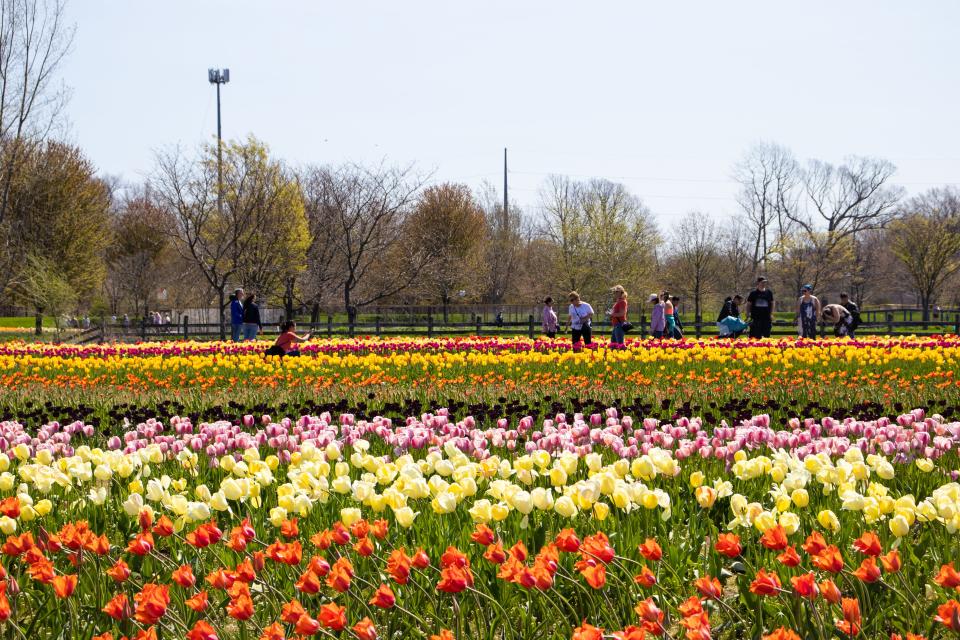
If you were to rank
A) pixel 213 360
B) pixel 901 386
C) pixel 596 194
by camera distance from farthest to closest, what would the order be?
pixel 596 194 → pixel 213 360 → pixel 901 386

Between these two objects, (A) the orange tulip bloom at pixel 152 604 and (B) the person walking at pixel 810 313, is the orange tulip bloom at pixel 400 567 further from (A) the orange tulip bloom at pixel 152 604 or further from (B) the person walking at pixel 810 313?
(B) the person walking at pixel 810 313

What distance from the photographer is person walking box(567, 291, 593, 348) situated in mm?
16516

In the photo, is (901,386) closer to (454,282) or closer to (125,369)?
(125,369)

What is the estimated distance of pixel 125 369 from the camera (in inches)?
486

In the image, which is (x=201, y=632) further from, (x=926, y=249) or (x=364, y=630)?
(x=926, y=249)

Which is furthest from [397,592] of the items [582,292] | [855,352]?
[582,292]

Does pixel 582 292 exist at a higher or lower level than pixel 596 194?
lower

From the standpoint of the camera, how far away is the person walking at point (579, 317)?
16.5 meters

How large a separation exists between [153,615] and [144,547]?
778 millimetres

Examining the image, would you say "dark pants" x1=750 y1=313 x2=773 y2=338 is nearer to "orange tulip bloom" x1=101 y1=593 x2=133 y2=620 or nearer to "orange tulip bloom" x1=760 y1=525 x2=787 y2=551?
"orange tulip bloom" x1=760 y1=525 x2=787 y2=551

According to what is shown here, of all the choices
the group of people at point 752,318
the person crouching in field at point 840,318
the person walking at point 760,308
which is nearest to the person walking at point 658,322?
the group of people at point 752,318

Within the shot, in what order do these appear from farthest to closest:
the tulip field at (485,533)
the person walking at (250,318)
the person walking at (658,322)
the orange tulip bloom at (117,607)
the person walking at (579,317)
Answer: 1. the person walking at (250,318)
2. the person walking at (658,322)
3. the person walking at (579,317)
4. the tulip field at (485,533)
5. the orange tulip bloom at (117,607)

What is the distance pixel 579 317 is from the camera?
656 inches

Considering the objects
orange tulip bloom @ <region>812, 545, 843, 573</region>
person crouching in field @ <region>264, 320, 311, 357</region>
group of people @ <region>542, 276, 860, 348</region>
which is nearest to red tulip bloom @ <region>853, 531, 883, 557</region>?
orange tulip bloom @ <region>812, 545, 843, 573</region>
